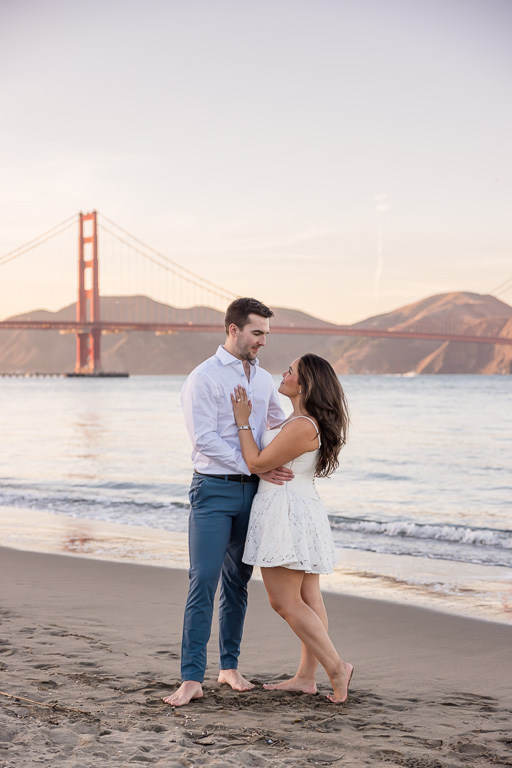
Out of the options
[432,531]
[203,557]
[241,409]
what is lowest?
[432,531]

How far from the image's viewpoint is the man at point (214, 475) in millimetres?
2729

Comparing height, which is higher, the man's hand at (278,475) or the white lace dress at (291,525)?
the man's hand at (278,475)

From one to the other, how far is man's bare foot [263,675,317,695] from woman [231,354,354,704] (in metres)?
0.11

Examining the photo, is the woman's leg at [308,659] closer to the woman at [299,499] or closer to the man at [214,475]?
the woman at [299,499]

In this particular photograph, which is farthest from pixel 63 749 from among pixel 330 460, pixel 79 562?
pixel 79 562

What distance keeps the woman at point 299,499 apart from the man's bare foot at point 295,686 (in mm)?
111

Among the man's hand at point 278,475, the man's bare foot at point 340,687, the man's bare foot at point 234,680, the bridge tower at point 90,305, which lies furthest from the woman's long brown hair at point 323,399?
the bridge tower at point 90,305

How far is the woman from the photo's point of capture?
270 cm

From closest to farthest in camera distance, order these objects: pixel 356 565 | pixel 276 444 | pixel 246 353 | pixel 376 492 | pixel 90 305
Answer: pixel 276 444 < pixel 246 353 < pixel 356 565 < pixel 376 492 < pixel 90 305

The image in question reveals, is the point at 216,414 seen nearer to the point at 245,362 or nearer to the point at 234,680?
the point at 245,362

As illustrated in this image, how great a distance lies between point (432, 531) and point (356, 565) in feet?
6.24

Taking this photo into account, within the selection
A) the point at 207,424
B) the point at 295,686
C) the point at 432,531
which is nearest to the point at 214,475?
the point at 207,424

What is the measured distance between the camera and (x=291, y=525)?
272 cm

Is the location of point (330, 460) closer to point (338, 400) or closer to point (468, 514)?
point (338, 400)
